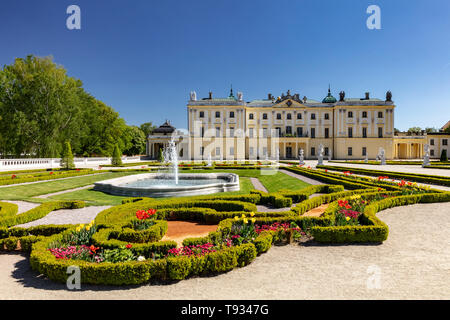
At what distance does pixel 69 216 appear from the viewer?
8.33 meters

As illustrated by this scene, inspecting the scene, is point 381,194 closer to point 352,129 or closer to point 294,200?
point 294,200

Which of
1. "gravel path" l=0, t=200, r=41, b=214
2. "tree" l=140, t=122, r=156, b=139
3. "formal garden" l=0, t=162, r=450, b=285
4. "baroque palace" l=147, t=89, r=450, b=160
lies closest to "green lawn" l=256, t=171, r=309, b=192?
"formal garden" l=0, t=162, r=450, b=285

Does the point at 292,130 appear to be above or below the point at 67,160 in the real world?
above

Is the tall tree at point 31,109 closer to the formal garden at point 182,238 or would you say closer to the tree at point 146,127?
the formal garden at point 182,238

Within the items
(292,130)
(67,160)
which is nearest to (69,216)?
(67,160)

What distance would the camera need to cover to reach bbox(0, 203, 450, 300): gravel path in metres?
3.64

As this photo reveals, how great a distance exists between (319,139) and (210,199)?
45.3 m

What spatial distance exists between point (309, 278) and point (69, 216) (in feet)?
24.8

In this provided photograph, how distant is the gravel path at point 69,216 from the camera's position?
7.60 metres

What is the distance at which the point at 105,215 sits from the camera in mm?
7352


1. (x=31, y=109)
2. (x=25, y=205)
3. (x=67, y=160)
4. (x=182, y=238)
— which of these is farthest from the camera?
(x=31, y=109)

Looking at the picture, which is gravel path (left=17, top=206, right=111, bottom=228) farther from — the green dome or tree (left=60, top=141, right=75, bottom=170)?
the green dome

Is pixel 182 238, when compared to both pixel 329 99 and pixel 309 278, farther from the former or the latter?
pixel 329 99
